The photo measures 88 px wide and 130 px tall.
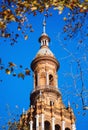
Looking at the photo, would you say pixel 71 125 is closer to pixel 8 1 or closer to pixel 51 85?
pixel 51 85

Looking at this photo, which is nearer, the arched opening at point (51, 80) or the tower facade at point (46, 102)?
the tower facade at point (46, 102)

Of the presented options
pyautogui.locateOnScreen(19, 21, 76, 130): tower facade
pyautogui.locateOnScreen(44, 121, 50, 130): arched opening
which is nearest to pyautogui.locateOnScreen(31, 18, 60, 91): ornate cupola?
pyautogui.locateOnScreen(19, 21, 76, 130): tower facade

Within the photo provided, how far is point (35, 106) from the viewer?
167 feet

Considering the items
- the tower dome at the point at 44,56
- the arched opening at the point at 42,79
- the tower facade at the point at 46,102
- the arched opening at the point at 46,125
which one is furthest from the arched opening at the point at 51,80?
the arched opening at the point at 46,125

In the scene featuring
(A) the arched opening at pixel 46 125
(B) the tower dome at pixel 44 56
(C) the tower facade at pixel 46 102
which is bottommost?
(A) the arched opening at pixel 46 125

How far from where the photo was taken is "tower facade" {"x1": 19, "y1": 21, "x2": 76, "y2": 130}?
49594 mm

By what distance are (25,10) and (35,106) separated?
39.6 meters

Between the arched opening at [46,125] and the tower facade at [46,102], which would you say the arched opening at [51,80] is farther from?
the arched opening at [46,125]

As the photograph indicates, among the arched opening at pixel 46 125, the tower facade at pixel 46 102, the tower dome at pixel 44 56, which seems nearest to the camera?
the tower facade at pixel 46 102

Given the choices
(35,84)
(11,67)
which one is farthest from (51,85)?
(11,67)

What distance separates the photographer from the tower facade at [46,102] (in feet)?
163

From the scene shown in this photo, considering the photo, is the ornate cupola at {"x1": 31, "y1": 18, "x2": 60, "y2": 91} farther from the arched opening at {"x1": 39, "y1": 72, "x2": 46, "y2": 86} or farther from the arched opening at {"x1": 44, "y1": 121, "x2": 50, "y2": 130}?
the arched opening at {"x1": 44, "y1": 121, "x2": 50, "y2": 130}

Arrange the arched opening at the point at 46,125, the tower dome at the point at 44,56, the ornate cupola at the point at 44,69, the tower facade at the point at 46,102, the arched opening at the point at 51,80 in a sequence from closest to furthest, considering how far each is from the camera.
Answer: the tower facade at the point at 46,102
the arched opening at the point at 46,125
the ornate cupola at the point at 44,69
the arched opening at the point at 51,80
the tower dome at the point at 44,56

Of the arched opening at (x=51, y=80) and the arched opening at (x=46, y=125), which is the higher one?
the arched opening at (x=51, y=80)
